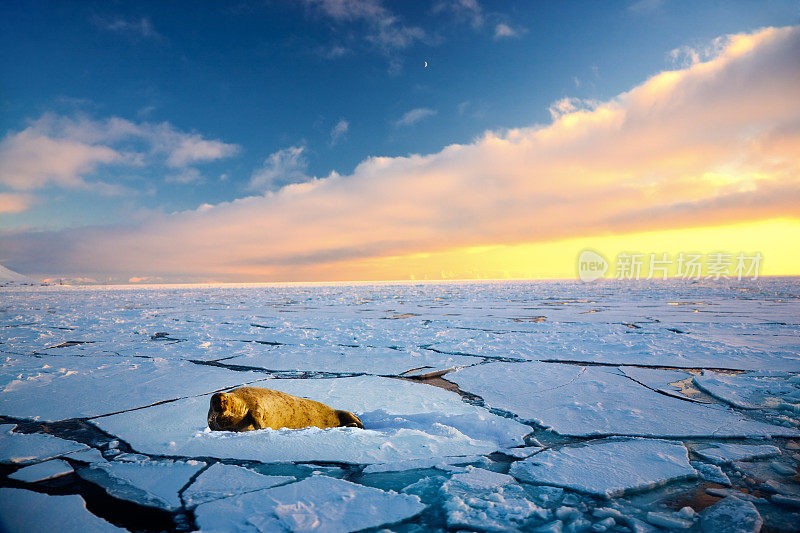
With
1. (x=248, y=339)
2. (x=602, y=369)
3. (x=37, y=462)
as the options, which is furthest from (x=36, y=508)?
(x=248, y=339)

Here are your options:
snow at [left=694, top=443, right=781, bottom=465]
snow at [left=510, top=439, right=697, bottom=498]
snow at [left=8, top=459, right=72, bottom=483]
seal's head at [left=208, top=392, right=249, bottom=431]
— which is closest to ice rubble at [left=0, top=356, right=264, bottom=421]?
snow at [left=8, top=459, right=72, bottom=483]

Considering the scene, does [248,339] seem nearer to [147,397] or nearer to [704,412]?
[147,397]

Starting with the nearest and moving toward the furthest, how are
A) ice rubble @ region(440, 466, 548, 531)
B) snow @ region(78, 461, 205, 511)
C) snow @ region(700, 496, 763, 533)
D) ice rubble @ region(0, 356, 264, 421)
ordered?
snow @ region(700, 496, 763, 533) < ice rubble @ region(440, 466, 548, 531) < snow @ region(78, 461, 205, 511) < ice rubble @ region(0, 356, 264, 421)

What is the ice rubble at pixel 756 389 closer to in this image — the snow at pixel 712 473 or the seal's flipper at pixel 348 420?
the snow at pixel 712 473

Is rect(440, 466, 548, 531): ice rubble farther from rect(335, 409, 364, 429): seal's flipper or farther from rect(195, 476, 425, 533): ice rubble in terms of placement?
rect(335, 409, 364, 429): seal's flipper

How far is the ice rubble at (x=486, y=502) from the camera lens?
170cm

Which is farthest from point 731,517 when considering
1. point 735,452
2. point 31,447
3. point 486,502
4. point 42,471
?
point 31,447

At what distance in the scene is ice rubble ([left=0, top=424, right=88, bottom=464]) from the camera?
91.7 inches

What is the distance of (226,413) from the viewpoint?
2658 mm

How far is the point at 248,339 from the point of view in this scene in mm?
7148

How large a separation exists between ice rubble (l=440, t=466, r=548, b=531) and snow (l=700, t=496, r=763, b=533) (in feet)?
2.18

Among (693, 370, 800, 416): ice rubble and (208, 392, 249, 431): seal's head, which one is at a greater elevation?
(693, 370, 800, 416): ice rubble

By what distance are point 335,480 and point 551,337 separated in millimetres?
5694

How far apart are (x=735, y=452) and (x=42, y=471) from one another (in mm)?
3989
